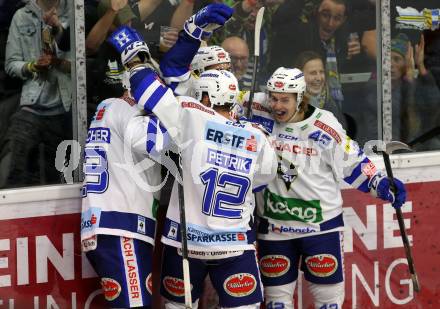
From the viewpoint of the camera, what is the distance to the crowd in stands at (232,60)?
598 centimetres

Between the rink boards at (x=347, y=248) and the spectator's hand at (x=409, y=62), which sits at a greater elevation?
the spectator's hand at (x=409, y=62)

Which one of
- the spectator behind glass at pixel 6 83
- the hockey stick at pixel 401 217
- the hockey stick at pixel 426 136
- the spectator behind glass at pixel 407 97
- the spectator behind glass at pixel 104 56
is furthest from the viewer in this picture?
A: the hockey stick at pixel 426 136

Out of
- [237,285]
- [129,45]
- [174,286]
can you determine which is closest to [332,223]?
[237,285]

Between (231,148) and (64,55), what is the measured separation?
3.30ft

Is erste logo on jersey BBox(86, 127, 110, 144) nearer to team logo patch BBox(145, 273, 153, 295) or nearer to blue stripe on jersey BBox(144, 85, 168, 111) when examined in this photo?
blue stripe on jersey BBox(144, 85, 168, 111)

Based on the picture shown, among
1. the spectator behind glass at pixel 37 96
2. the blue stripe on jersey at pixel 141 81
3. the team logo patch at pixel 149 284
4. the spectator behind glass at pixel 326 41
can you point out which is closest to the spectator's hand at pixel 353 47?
the spectator behind glass at pixel 326 41

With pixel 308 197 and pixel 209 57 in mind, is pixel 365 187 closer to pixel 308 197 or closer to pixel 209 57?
pixel 308 197

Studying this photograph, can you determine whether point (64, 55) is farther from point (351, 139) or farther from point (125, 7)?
point (351, 139)

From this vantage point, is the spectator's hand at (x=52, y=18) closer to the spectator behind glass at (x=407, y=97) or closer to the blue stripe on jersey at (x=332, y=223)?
the blue stripe on jersey at (x=332, y=223)

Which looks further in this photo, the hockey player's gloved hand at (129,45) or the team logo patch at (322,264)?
the team logo patch at (322,264)

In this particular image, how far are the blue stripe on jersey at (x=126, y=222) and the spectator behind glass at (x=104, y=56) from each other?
22.6 inches

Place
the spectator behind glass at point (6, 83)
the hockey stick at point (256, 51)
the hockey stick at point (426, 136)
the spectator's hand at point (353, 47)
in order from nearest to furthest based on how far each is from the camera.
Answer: the spectator behind glass at point (6, 83), the hockey stick at point (256, 51), the spectator's hand at point (353, 47), the hockey stick at point (426, 136)

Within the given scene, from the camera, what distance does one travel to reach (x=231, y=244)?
588cm

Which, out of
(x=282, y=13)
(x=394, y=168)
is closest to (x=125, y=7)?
(x=282, y=13)
